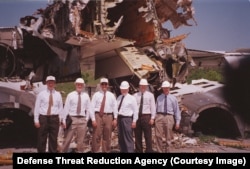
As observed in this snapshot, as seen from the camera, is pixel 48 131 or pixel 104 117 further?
pixel 104 117

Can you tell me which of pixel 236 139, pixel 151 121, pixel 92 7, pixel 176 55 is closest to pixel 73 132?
pixel 151 121

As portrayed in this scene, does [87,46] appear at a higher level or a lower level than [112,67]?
higher

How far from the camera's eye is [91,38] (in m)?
6.83

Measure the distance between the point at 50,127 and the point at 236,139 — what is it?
14.7ft

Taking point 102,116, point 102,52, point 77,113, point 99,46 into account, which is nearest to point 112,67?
point 102,52

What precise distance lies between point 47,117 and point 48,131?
21 cm

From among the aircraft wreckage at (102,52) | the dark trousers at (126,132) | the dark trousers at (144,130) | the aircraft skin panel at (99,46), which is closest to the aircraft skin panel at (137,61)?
the aircraft wreckage at (102,52)

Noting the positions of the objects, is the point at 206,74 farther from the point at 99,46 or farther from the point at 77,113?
the point at 77,113

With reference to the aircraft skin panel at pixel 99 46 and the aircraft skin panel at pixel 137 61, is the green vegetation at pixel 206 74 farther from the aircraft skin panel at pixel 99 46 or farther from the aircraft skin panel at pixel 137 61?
the aircraft skin panel at pixel 99 46

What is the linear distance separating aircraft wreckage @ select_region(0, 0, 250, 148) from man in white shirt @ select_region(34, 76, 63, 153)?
149 cm

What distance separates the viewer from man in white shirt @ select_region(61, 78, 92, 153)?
5.33 m

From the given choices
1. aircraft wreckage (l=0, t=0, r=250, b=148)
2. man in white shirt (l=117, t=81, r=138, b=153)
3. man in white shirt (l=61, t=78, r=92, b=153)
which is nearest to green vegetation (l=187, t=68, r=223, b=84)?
aircraft wreckage (l=0, t=0, r=250, b=148)

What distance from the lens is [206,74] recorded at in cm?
888

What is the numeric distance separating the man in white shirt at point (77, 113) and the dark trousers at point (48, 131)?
0.15 m
